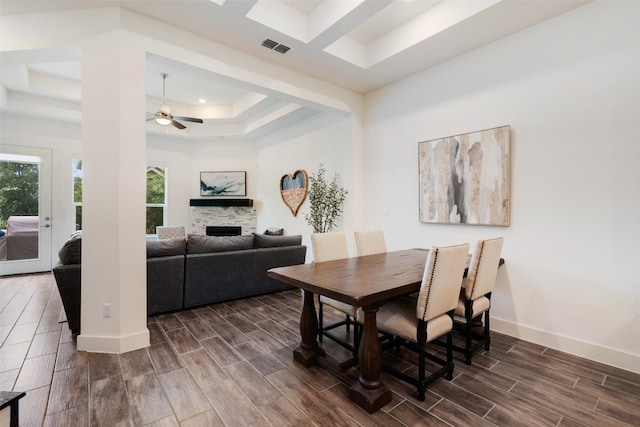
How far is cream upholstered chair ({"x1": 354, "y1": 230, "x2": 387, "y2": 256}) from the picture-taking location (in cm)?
325

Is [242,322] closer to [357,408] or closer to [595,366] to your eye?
[357,408]

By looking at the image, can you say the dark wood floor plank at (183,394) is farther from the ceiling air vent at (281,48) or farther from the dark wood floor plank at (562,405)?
the ceiling air vent at (281,48)

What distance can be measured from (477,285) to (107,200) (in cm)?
326

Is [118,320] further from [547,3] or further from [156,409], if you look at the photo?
[547,3]

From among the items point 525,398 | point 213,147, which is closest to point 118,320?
point 525,398

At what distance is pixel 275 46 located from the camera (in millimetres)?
3256

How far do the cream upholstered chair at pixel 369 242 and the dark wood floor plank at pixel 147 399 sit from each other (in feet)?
6.92

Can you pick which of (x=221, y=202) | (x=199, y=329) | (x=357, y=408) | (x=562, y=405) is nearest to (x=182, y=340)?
(x=199, y=329)

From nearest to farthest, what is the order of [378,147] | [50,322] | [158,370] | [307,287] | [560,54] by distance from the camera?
[307,287] → [158,370] → [560,54] → [50,322] → [378,147]

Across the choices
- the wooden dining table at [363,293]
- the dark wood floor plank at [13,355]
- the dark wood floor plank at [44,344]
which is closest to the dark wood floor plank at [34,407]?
the dark wood floor plank at [13,355]

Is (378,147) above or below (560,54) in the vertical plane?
below

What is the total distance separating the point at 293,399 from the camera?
192cm

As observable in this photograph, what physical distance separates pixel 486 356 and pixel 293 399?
5.72 feet

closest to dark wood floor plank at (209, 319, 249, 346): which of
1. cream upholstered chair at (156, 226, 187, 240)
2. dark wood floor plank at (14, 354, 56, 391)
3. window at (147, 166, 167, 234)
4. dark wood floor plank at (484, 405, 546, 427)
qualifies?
dark wood floor plank at (14, 354, 56, 391)
